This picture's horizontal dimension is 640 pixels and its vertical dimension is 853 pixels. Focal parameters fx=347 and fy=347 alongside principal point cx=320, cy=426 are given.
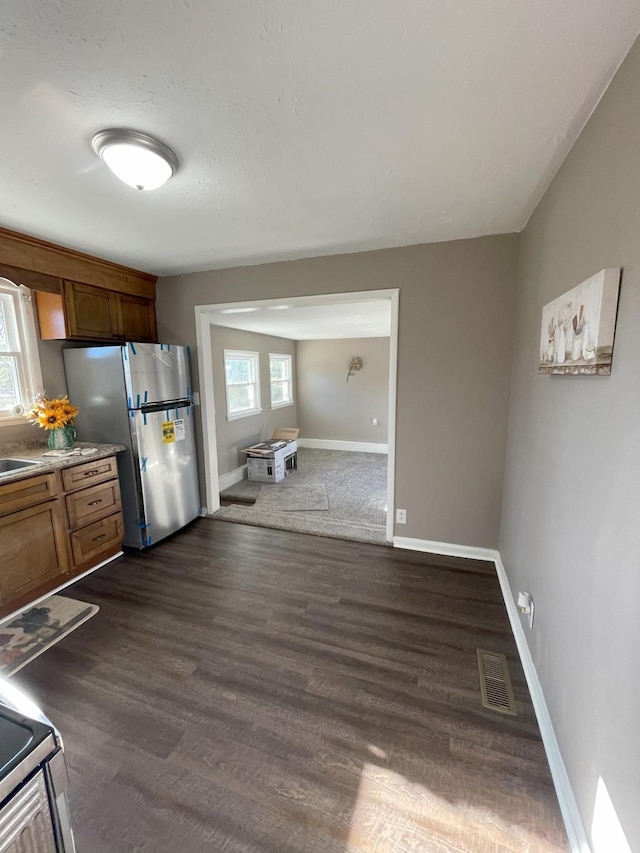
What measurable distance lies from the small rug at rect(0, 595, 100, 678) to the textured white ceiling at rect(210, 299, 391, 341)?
2634mm

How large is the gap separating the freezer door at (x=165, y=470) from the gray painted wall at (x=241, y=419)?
1282mm

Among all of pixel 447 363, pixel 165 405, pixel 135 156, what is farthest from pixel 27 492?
pixel 447 363

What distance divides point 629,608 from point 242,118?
2007 mm

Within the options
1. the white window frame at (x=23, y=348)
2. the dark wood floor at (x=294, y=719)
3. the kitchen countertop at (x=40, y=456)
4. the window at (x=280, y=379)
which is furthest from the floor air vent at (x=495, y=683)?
the window at (x=280, y=379)

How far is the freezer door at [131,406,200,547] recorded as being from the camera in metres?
2.96

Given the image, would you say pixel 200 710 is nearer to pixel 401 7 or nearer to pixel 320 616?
pixel 320 616

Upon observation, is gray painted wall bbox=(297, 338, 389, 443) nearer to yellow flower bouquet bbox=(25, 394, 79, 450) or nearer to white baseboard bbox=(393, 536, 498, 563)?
white baseboard bbox=(393, 536, 498, 563)

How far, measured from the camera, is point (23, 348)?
8.96 ft

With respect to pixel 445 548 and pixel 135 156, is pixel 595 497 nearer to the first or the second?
pixel 445 548

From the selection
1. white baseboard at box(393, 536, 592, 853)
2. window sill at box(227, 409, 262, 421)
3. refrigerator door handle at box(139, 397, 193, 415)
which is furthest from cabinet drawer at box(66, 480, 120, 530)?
white baseboard at box(393, 536, 592, 853)

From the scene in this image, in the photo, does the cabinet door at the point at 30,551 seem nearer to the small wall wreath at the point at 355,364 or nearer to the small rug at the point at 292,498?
the small rug at the point at 292,498

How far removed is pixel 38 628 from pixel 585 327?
3.19 meters

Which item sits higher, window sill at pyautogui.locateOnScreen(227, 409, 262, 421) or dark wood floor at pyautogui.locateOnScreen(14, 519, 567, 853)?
window sill at pyautogui.locateOnScreen(227, 409, 262, 421)

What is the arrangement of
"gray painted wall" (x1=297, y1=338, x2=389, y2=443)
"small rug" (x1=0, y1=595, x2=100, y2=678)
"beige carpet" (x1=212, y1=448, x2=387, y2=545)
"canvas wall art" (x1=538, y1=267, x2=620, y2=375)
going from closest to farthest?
"canvas wall art" (x1=538, y1=267, x2=620, y2=375), "small rug" (x1=0, y1=595, x2=100, y2=678), "beige carpet" (x1=212, y1=448, x2=387, y2=545), "gray painted wall" (x1=297, y1=338, x2=389, y2=443)
